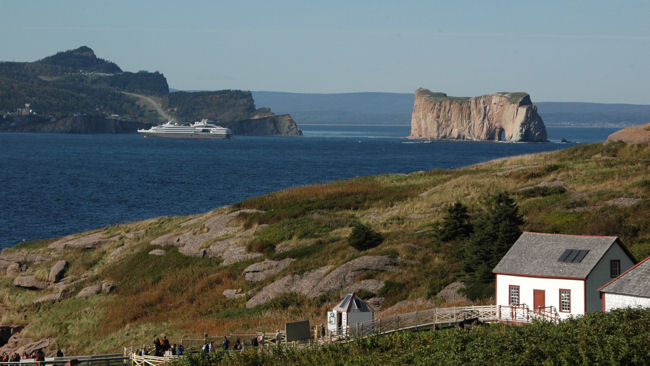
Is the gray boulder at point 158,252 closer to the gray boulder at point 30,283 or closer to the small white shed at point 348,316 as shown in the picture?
the gray boulder at point 30,283

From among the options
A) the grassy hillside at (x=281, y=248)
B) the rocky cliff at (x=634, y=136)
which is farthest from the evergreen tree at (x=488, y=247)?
the rocky cliff at (x=634, y=136)

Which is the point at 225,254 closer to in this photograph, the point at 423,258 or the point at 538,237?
the point at 423,258

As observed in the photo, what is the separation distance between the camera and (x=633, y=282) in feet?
102

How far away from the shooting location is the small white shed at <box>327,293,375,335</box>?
32594 mm

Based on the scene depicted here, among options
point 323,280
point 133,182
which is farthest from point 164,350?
point 133,182

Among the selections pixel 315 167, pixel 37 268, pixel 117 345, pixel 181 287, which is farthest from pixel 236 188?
pixel 117 345

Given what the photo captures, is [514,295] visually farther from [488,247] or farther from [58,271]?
[58,271]

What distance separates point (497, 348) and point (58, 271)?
1449 inches

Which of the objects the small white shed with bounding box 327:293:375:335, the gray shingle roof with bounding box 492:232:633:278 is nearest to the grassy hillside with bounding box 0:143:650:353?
the small white shed with bounding box 327:293:375:335

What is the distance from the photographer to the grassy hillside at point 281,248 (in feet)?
138

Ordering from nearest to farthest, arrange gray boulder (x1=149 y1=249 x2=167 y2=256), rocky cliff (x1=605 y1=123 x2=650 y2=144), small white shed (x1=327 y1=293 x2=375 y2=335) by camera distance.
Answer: small white shed (x1=327 y1=293 x2=375 y2=335)
gray boulder (x1=149 y1=249 x2=167 y2=256)
rocky cliff (x1=605 y1=123 x2=650 y2=144)

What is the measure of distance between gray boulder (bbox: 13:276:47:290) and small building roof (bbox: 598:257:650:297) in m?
35.1

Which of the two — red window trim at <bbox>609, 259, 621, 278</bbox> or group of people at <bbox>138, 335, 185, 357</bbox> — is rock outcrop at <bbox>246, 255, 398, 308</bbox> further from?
red window trim at <bbox>609, 259, 621, 278</bbox>

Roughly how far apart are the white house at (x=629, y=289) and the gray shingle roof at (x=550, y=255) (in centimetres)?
129
